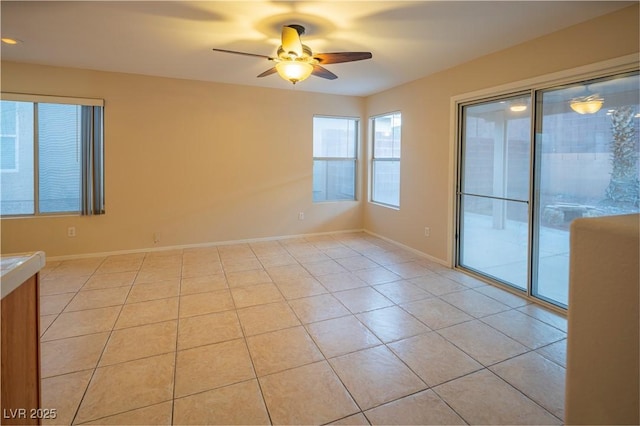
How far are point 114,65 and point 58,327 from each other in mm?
3155

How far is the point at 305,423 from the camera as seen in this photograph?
1.71 meters

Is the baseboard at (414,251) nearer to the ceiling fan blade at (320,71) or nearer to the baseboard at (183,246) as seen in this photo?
the baseboard at (183,246)

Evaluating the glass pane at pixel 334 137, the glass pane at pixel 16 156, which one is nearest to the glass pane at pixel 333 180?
the glass pane at pixel 334 137

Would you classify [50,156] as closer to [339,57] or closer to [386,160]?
[339,57]

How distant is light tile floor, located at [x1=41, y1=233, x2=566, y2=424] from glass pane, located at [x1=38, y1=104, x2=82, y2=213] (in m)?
0.96

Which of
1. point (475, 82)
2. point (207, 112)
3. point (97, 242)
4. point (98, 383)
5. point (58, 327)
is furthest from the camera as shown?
point (207, 112)

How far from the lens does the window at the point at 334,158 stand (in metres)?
5.86

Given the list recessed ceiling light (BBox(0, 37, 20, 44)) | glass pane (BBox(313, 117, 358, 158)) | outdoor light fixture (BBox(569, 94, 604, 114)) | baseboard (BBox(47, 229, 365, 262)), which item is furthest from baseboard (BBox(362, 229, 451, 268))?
recessed ceiling light (BBox(0, 37, 20, 44))

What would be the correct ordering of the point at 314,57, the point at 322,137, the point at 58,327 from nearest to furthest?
the point at 58,327 < the point at 314,57 < the point at 322,137

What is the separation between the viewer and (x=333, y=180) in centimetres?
607

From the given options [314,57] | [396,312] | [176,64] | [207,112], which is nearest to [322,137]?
[207,112]

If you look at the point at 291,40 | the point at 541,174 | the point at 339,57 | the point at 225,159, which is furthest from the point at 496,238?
the point at 225,159

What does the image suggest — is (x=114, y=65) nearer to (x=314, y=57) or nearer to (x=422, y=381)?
(x=314, y=57)

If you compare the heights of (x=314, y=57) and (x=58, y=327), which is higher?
(x=314, y=57)
